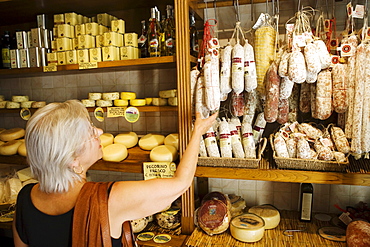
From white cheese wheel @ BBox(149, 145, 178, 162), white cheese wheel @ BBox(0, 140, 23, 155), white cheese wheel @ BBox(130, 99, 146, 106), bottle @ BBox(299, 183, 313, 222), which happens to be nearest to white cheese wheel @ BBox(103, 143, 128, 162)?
white cheese wheel @ BBox(149, 145, 178, 162)

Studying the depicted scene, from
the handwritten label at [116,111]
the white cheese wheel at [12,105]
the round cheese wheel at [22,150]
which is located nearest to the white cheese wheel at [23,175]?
the round cheese wheel at [22,150]

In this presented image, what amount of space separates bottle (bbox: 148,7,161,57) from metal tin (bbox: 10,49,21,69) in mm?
1050

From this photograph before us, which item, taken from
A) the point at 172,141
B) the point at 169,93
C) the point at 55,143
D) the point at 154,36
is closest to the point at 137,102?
the point at 169,93

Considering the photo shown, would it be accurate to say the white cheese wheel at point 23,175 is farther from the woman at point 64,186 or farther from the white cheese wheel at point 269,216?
the white cheese wheel at point 269,216

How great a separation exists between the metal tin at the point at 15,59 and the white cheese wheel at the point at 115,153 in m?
0.98

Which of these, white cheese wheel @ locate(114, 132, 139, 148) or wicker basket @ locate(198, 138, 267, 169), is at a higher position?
white cheese wheel @ locate(114, 132, 139, 148)

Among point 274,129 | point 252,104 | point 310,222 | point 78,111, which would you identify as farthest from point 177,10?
point 310,222

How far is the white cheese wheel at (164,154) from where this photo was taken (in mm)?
1820

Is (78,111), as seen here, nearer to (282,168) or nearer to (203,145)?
(203,145)

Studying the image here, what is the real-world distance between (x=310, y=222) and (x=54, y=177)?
1615mm

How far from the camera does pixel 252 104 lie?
1770 millimetres

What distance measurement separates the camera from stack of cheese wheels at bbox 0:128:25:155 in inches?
87.0

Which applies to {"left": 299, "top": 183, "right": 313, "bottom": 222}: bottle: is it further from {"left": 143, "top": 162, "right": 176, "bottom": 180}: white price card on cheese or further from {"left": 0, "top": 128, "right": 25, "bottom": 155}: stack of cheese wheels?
{"left": 0, "top": 128, "right": 25, "bottom": 155}: stack of cheese wheels

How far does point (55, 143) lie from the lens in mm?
1073
